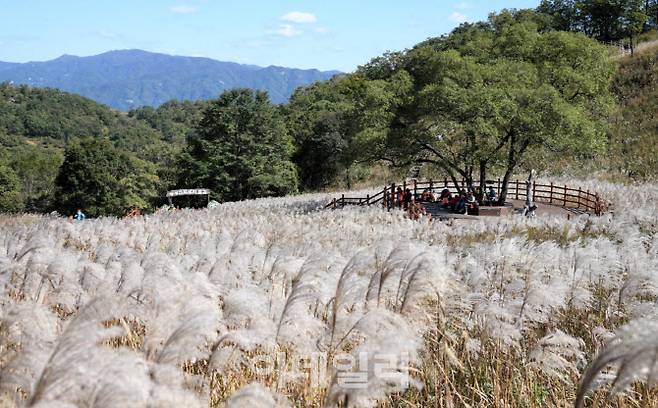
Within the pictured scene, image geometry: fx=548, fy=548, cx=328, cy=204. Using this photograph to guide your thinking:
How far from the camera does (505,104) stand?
2456cm

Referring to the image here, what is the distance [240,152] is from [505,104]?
36.4m

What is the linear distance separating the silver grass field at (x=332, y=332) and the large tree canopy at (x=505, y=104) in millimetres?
20164

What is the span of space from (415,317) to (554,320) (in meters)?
1.31

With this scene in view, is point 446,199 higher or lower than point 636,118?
lower

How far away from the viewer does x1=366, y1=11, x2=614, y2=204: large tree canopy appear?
81.6 ft

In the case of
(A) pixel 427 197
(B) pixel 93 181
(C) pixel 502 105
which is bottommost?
(B) pixel 93 181

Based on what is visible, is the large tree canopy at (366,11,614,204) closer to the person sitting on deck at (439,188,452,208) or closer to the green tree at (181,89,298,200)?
the person sitting on deck at (439,188,452,208)

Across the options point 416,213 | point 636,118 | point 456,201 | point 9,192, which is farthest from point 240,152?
point 416,213

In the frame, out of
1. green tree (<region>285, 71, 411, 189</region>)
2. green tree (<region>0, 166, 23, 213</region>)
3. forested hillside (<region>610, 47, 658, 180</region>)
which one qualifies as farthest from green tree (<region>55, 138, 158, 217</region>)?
forested hillside (<region>610, 47, 658, 180</region>)

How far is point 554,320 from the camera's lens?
170 inches

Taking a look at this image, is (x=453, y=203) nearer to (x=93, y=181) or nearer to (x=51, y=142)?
(x=93, y=181)

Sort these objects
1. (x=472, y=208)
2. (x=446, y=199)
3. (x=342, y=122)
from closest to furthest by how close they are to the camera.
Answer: (x=472, y=208), (x=446, y=199), (x=342, y=122)

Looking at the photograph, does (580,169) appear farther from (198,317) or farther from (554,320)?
(198,317)

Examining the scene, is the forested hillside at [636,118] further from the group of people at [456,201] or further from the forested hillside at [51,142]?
the forested hillside at [51,142]
